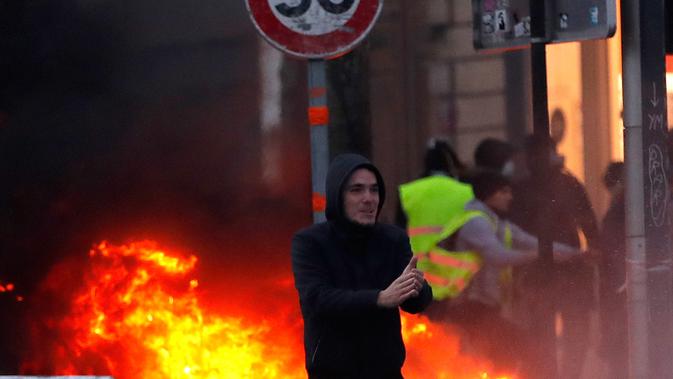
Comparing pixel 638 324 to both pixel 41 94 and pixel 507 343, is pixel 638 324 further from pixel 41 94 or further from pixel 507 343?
pixel 41 94

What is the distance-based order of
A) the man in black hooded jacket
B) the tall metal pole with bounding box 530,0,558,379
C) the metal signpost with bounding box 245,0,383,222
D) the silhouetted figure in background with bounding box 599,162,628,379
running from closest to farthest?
the man in black hooded jacket
the metal signpost with bounding box 245,0,383,222
the tall metal pole with bounding box 530,0,558,379
the silhouetted figure in background with bounding box 599,162,628,379

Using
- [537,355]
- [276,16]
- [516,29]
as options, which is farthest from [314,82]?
[537,355]

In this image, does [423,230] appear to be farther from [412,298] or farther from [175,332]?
[412,298]

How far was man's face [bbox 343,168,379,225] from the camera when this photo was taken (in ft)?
16.5

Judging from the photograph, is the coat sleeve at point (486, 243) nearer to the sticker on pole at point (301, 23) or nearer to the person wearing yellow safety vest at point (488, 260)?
the person wearing yellow safety vest at point (488, 260)

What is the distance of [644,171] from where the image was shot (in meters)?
8.20

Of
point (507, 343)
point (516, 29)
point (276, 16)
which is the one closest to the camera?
point (276, 16)

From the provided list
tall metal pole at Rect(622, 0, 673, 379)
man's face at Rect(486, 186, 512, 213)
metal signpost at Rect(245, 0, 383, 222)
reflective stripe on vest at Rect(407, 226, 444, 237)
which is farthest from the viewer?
man's face at Rect(486, 186, 512, 213)

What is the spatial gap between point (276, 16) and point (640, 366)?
3580 millimetres

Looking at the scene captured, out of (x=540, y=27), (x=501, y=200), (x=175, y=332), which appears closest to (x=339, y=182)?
(x=540, y=27)

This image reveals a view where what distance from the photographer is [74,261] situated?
9062 mm

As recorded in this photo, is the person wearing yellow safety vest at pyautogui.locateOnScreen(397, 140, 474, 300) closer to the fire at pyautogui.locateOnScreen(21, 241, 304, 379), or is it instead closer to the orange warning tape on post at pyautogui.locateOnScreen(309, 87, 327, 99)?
the fire at pyautogui.locateOnScreen(21, 241, 304, 379)

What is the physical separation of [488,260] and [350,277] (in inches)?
146

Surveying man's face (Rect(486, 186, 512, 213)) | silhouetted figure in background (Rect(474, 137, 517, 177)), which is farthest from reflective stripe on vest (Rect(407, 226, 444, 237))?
silhouetted figure in background (Rect(474, 137, 517, 177))
